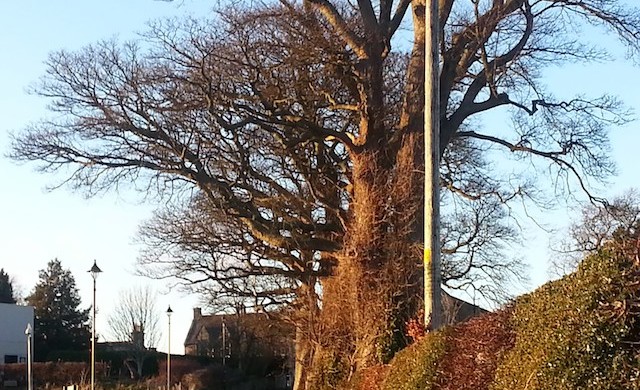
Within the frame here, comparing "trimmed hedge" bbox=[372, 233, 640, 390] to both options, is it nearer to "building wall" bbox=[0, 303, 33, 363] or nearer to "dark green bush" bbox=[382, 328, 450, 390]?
"dark green bush" bbox=[382, 328, 450, 390]

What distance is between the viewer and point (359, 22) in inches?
864

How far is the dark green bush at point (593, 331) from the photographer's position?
6777 millimetres

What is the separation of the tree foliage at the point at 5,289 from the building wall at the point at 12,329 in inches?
479

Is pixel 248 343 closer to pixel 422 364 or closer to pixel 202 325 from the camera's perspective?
pixel 202 325

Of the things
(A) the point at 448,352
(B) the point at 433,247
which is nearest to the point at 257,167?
(B) the point at 433,247

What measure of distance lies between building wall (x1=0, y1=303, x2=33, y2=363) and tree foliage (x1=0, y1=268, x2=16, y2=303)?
12.2m

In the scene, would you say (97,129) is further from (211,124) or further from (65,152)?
(211,124)

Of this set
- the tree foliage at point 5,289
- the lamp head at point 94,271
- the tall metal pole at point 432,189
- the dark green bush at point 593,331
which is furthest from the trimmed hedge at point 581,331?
the tree foliage at point 5,289

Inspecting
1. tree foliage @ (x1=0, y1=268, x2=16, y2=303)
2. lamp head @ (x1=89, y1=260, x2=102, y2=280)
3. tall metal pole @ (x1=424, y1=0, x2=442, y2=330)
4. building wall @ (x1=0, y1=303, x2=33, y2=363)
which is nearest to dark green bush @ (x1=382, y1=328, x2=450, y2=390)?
tall metal pole @ (x1=424, y1=0, x2=442, y2=330)

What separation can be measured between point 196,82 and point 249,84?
1145mm

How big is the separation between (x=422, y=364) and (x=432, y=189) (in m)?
4.03

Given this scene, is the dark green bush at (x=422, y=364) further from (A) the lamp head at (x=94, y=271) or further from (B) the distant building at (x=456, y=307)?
(A) the lamp head at (x=94, y=271)

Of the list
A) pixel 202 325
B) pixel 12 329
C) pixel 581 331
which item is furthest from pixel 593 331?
pixel 202 325

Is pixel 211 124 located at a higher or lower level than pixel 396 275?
higher
